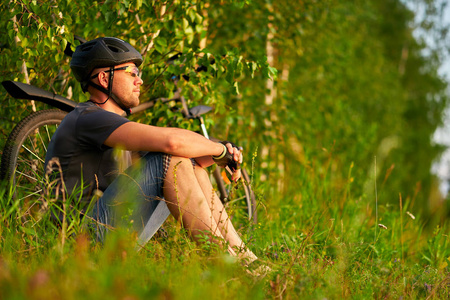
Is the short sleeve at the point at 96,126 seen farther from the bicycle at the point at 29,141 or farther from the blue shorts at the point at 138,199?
the bicycle at the point at 29,141

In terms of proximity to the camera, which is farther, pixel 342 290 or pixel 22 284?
pixel 342 290

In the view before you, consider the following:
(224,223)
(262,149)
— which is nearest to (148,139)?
(224,223)

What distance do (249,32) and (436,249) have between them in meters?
4.90

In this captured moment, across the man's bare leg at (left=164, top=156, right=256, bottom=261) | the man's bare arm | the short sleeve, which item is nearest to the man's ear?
the short sleeve

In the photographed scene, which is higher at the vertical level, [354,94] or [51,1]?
[51,1]

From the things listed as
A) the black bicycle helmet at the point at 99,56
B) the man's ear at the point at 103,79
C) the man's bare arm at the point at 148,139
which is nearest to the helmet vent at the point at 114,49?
the black bicycle helmet at the point at 99,56

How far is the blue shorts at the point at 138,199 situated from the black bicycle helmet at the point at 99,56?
2.36ft

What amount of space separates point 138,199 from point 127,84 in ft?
2.82

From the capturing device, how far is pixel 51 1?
14.2ft

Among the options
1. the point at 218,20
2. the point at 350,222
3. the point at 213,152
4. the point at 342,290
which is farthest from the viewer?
the point at 218,20

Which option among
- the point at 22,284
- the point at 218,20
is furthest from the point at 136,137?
the point at 218,20

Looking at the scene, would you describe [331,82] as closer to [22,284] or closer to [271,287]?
[271,287]

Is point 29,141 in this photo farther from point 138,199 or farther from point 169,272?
point 169,272

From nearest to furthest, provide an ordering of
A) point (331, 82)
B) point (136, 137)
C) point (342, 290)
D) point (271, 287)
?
point (271, 287) < point (342, 290) < point (136, 137) < point (331, 82)
